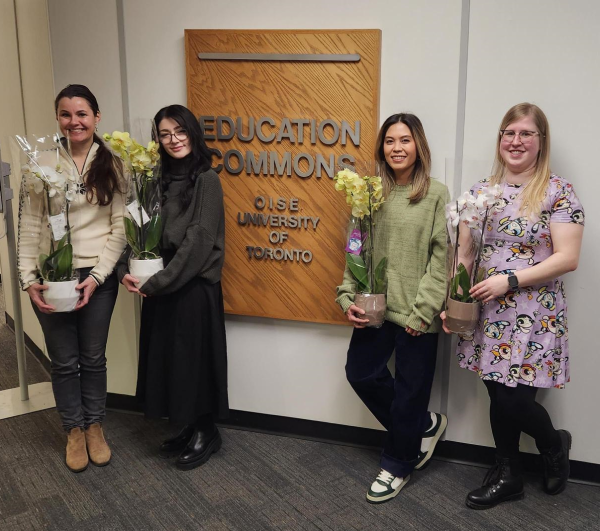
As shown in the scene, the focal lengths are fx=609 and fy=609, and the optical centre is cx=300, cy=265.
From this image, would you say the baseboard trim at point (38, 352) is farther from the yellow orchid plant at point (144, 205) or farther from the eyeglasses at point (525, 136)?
the eyeglasses at point (525, 136)

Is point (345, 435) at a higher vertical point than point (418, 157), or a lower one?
lower

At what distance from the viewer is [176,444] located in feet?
9.52

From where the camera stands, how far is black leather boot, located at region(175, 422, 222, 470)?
9.00 ft

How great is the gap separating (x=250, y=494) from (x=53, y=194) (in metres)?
1.49

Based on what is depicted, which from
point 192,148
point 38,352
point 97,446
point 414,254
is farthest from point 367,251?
point 38,352

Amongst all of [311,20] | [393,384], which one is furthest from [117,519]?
[311,20]

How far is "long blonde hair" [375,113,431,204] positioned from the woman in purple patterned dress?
0.21 meters

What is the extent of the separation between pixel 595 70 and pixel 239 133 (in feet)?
4.96

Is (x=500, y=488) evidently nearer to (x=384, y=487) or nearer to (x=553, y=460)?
(x=553, y=460)

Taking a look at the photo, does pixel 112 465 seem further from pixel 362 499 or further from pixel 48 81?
pixel 48 81

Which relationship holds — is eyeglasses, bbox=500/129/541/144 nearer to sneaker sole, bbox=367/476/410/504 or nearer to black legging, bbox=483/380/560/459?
black legging, bbox=483/380/560/459

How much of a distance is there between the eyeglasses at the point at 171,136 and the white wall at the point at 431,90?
44 centimetres

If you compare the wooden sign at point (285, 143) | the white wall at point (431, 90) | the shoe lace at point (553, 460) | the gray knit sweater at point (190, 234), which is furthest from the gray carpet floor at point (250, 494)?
the gray knit sweater at point (190, 234)

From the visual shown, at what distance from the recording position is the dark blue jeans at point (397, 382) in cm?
252
